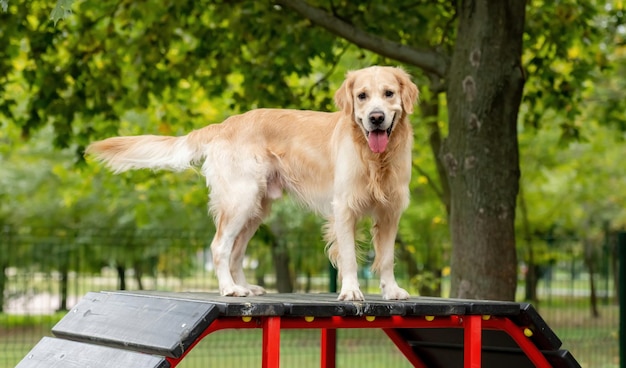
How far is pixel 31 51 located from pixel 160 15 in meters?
1.60

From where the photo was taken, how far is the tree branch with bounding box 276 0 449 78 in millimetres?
8516

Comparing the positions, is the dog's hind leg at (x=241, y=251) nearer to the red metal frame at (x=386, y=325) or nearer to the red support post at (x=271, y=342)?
the red metal frame at (x=386, y=325)

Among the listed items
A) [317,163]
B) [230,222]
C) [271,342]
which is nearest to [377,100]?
[317,163]

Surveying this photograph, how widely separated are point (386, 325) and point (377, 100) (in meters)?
1.39

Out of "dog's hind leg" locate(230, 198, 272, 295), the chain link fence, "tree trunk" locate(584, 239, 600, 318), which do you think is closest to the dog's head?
"dog's hind leg" locate(230, 198, 272, 295)

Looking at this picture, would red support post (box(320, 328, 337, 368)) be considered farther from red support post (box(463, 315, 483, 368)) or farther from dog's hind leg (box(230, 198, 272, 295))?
red support post (box(463, 315, 483, 368))

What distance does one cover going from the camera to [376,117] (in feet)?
18.1

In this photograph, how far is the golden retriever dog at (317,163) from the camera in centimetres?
574

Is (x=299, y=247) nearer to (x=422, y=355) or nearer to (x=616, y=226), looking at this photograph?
(x=422, y=355)

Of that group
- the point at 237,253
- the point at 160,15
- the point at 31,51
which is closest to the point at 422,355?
the point at 237,253

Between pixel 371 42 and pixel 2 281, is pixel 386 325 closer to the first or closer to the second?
pixel 371 42

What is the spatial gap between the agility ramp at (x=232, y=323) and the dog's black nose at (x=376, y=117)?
1070mm

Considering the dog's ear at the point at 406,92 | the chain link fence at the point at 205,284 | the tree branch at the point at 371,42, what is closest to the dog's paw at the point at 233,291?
the dog's ear at the point at 406,92

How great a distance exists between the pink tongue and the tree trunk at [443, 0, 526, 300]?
2786 mm
